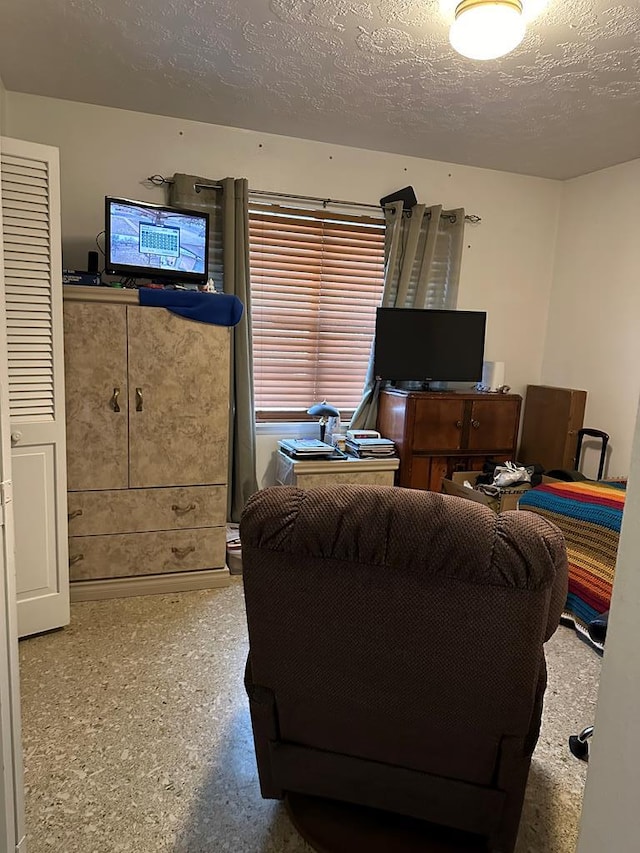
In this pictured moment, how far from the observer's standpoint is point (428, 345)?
12.2 feet

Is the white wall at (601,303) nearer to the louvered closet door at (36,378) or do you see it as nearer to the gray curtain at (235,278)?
the gray curtain at (235,278)

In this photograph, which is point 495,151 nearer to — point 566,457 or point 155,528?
point 566,457

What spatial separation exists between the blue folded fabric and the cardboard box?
67.1 inches

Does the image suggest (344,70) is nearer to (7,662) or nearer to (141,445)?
(141,445)

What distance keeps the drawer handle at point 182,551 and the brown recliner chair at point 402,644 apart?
5.26 ft

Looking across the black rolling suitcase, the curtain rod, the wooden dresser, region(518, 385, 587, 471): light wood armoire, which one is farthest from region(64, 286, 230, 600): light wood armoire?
region(518, 385, 587, 471): light wood armoire

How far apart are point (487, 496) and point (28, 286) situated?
2.71 metres

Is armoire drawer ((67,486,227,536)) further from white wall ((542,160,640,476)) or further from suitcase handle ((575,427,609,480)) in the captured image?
white wall ((542,160,640,476))

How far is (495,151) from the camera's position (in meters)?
3.54

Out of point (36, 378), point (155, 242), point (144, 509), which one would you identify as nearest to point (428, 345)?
point (155, 242)

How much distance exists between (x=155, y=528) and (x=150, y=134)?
230 centimetres

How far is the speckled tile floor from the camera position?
150 cm

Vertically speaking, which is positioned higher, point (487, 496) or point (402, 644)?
point (402, 644)

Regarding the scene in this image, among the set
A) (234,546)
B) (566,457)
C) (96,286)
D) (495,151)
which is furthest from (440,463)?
(96,286)
